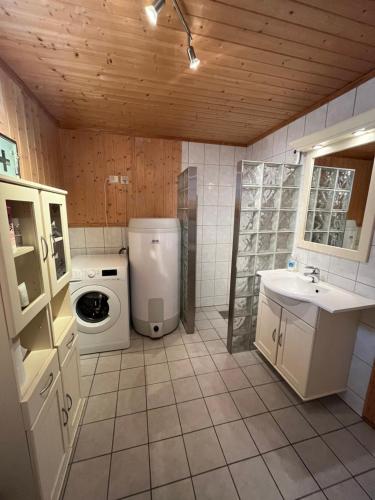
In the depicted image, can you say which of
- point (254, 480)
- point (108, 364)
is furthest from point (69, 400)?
point (254, 480)

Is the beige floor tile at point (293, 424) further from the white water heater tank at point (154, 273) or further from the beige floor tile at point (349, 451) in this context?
the white water heater tank at point (154, 273)

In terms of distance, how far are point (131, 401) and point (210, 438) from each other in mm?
633

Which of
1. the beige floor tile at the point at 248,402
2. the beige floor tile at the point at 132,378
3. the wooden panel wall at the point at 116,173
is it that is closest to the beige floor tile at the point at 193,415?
the beige floor tile at the point at 248,402

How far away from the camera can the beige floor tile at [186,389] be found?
167 centimetres

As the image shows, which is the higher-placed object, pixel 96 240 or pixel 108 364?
pixel 96 240

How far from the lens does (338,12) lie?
99cm

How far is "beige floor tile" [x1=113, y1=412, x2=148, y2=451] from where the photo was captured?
4.37 feet

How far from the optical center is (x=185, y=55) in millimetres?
1257

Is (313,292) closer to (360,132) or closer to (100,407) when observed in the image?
(360,132)

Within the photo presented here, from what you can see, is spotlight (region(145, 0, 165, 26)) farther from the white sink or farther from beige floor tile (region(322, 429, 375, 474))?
beige floor tile (region(322, 429, 375, 474))

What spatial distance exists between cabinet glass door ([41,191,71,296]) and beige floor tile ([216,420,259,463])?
1383 millimetres

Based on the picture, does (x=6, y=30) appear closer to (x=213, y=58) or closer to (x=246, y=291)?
(x=213, y=58)

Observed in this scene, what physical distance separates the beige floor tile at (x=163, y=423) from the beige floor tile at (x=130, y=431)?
4 centimetres

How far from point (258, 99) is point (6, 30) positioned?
1.65m
